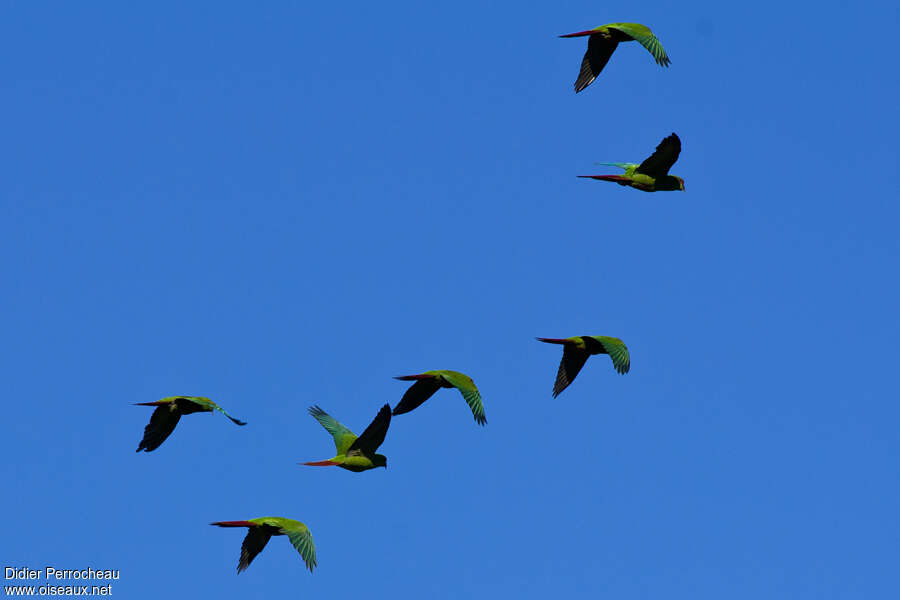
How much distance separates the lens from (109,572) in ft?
190

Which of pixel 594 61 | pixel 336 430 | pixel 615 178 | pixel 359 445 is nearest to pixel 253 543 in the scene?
pixel 359 445

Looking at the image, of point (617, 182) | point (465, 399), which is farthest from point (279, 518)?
point (617, 182)

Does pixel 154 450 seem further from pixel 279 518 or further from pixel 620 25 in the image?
pixel 620 25

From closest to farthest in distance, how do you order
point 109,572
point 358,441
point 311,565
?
point 311,565 < point 358,441 < point 109,572

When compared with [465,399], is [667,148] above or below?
above

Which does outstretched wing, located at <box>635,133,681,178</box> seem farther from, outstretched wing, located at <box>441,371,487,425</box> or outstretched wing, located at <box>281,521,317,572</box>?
outstretched wing, located at <box>281,521,317,572</box>

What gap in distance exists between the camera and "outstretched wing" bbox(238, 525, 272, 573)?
44.5 m

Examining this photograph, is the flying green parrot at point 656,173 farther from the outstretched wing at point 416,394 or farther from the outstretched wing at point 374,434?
the outstretched wing at point 374,434

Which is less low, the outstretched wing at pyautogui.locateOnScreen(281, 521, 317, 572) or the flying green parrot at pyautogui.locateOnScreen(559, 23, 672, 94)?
the flying green parrot at pyautogui.locateOnScreen(559, 23, 672, 94)

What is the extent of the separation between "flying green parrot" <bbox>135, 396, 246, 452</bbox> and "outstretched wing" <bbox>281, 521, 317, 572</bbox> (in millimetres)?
3676

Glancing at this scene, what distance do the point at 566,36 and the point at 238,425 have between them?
41.5ft

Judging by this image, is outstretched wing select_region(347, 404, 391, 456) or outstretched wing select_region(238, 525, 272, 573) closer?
outstretched wing select_region(238, 525, 272, 573)

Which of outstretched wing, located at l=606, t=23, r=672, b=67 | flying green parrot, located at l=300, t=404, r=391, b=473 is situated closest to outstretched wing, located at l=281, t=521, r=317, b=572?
flying green parrot, located at l=300, t=404, r=391, b=473

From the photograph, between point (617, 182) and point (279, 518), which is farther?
point (617, 182)
